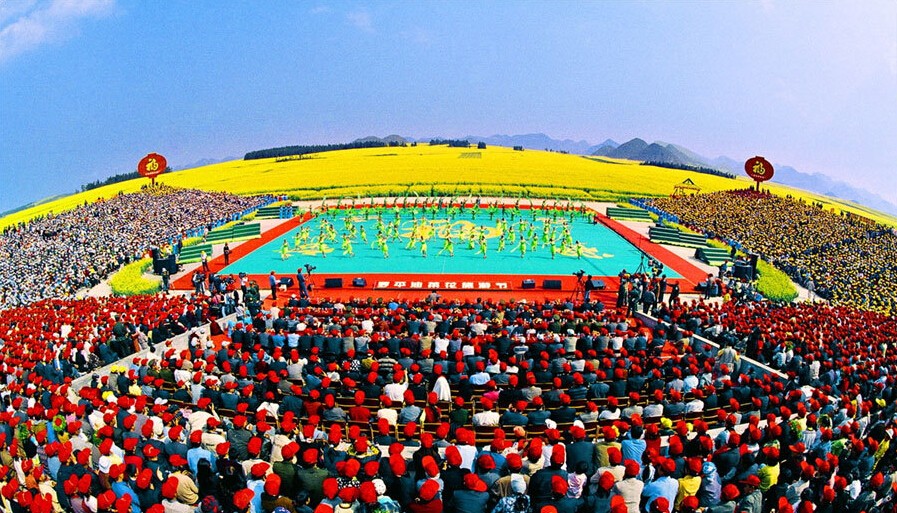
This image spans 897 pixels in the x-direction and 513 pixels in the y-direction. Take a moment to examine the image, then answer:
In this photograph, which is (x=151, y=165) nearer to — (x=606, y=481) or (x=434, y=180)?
(x=434, y=180)

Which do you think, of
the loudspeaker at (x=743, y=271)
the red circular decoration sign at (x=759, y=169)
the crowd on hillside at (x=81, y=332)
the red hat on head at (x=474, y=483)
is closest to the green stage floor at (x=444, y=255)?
the loudspeaker at (x=743, y=271)

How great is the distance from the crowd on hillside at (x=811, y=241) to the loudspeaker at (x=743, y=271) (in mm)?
3565

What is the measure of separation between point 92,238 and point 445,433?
4520 centimetres

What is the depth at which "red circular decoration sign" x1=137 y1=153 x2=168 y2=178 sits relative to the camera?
237 feet

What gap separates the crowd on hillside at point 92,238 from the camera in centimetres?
3209

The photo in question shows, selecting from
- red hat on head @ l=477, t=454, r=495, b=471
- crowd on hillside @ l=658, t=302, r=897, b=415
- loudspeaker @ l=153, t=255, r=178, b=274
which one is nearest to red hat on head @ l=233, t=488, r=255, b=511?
red hat on head @ l=477, t=454, r=495, b=471

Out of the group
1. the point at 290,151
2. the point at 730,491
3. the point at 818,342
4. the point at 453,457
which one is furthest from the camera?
the point at 290,151

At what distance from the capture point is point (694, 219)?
52.2m

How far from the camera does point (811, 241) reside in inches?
1619

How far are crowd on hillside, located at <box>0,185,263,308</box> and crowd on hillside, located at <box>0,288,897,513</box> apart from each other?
2198 cm

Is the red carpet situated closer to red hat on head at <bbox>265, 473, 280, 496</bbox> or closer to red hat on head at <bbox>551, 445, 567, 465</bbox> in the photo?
red hat on head at <bbox>551, 445, 567, 465</bbox>

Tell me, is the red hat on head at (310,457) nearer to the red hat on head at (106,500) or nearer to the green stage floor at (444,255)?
the red hat on head at (106,500)

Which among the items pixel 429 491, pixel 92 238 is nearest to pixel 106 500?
pixel 429 491

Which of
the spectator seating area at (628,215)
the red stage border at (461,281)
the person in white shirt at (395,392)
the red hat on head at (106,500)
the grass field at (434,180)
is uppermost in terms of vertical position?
the grass field at (434,180)
